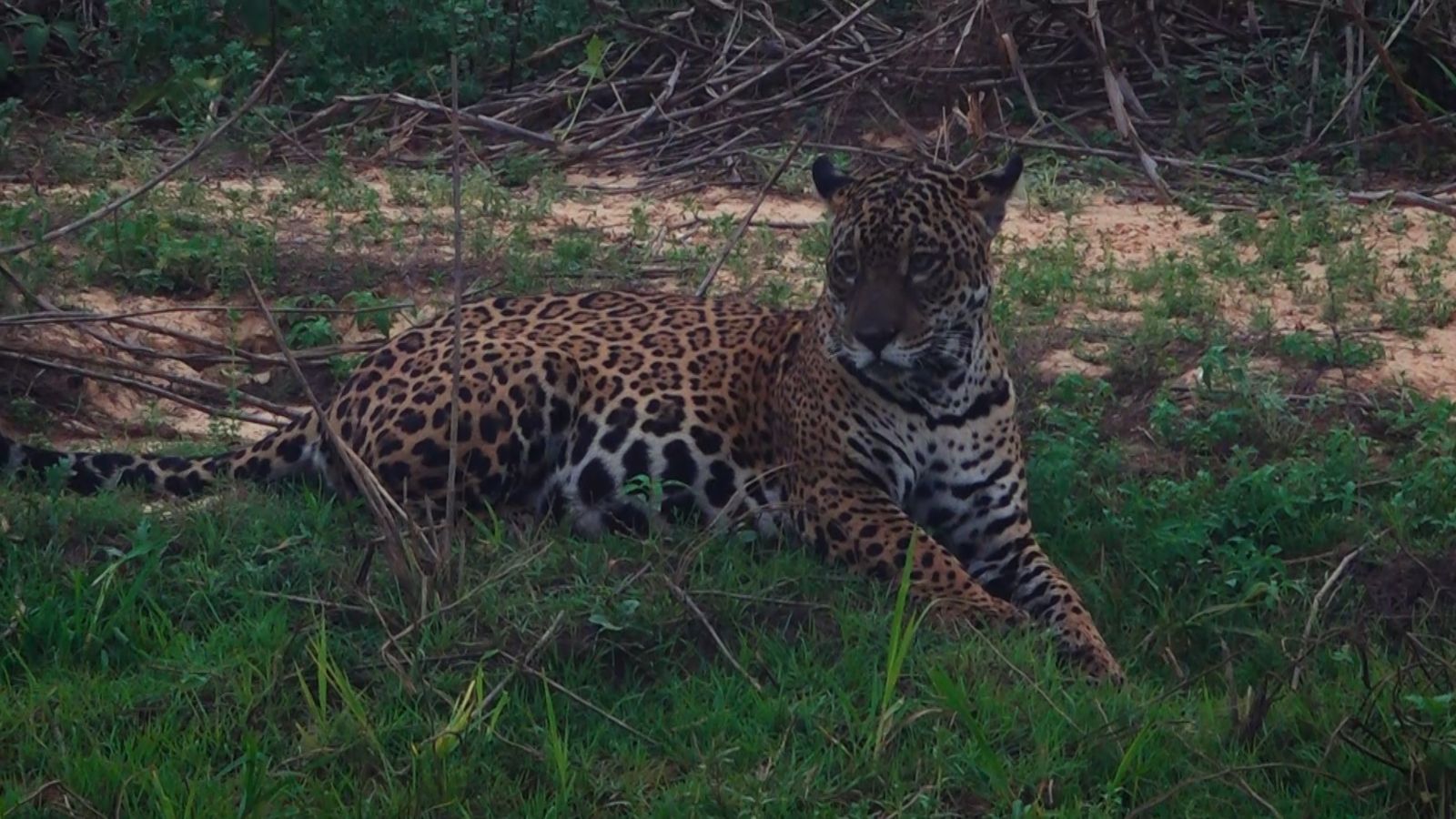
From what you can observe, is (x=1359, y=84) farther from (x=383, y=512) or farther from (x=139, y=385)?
(x=383, y=512)

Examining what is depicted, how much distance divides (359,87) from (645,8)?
6.25ft

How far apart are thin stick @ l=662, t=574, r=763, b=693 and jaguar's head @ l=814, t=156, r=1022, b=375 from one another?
46.5 inches

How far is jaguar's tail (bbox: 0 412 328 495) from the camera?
7191mm

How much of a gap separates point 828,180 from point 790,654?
191 centimetres

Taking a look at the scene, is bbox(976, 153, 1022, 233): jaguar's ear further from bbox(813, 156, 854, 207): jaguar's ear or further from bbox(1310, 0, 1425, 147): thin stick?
bbox(1310, 0, 1425, 147): thin stick

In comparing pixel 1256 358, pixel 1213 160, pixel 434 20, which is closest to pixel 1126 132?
pixel 1213 160

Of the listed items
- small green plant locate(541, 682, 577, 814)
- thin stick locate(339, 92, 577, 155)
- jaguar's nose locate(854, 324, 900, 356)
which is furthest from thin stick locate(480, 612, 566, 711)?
thin stick locate(339, 92, 577, 155)

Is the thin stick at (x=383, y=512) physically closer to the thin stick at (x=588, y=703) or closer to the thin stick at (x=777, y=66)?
the thin stick at (x=588, y=703)

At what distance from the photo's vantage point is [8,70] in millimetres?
12523

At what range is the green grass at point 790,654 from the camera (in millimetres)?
5273

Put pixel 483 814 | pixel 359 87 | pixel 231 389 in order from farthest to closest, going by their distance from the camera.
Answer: pixel 359 87, pixel 231 389, pixel 483 814

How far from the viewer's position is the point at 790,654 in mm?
6066

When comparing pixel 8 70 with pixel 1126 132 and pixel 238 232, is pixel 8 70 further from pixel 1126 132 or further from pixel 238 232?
pixel 1126 132

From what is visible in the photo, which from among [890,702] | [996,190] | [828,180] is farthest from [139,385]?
[890,702]
